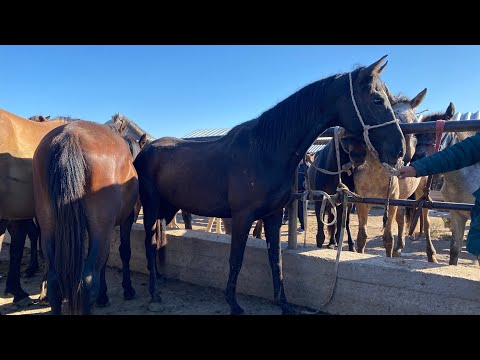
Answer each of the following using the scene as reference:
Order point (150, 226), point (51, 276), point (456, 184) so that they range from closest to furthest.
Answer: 1. point (51, 276)
2. point (150, 226)
3. point (456, 184)

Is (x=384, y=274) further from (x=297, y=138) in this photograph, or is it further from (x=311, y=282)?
(x=297, y=138)

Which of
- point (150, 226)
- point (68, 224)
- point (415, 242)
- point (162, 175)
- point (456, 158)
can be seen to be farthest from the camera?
point (415, 242)

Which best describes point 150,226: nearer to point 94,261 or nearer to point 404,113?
point 94,261

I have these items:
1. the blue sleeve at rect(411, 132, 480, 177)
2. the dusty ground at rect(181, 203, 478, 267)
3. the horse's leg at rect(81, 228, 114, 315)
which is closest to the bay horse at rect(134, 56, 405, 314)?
the blue sleeve at rect(411, 132, 480, 177)

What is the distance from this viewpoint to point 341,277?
114 inches

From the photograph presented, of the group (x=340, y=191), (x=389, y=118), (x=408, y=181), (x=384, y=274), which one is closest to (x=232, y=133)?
(x=340, y=191)

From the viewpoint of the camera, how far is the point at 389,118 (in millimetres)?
2533

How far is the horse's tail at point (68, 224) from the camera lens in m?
2.25

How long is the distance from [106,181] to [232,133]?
139 centimetres

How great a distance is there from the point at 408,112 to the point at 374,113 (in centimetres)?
151

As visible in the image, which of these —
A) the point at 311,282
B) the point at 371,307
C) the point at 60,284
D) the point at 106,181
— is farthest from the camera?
the point at 311,282

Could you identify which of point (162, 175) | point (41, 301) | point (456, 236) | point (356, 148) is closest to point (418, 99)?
point (356, 148)

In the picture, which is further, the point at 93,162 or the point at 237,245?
the point at 237,245

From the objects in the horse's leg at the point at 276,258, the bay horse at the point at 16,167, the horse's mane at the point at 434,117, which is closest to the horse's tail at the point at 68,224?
the bay horse at the point at 16,167
